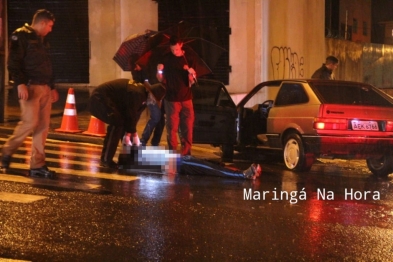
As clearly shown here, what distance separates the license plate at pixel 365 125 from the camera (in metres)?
9.30

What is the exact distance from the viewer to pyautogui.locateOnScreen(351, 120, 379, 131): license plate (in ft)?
30.5

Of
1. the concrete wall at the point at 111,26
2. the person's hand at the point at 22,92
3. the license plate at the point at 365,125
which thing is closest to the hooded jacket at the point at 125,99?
the person's hand at the point at 22,92

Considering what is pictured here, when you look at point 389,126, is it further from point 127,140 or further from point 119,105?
point 119,105

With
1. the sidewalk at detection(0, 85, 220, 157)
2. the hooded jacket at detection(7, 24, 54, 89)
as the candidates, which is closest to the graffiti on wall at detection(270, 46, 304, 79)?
the sidewalk at detection(0, 85, 220, 157)

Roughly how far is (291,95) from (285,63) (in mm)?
9386

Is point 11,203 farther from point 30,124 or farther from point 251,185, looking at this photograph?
point 251,185

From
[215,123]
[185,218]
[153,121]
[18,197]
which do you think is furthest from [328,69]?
[18,197]

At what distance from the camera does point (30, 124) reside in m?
7.61

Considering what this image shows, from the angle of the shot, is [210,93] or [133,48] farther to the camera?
[210,93]

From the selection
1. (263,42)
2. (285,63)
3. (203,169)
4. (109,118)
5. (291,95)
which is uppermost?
(263,42)

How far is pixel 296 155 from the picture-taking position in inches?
387

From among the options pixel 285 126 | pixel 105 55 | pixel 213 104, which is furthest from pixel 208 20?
pixel 285 126

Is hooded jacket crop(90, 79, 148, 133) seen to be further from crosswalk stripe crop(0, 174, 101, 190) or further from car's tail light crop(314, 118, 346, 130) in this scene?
car's tail light crop(314, 118, 346, 130)

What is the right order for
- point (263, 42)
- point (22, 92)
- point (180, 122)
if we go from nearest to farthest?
point (22, 92), point (180, 122), point (263, 42)
